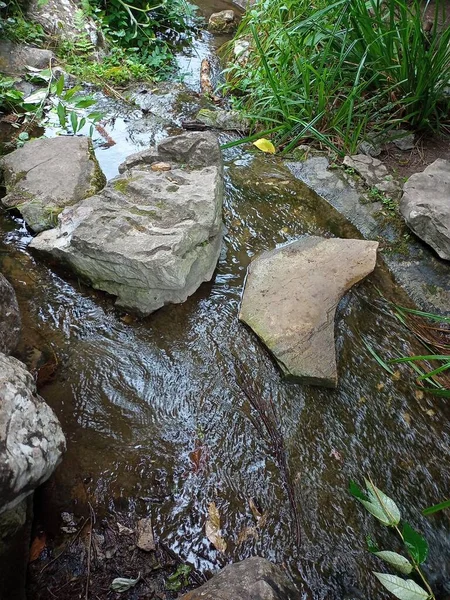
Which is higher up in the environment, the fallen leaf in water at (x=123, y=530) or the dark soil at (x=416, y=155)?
the dark soil at (x=416, y=155)

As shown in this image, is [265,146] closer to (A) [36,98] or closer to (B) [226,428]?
(A) [36,98]

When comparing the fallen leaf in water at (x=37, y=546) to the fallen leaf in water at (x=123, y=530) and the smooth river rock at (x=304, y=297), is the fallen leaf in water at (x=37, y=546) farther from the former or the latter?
the smooth river rock at (x=304, y=297)

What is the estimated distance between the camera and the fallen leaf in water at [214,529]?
5.70 ft

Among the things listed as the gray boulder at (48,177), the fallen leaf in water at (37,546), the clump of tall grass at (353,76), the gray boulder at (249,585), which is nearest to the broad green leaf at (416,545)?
the gray boulder at (249,585)

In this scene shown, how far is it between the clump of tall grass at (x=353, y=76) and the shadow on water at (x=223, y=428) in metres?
1.64

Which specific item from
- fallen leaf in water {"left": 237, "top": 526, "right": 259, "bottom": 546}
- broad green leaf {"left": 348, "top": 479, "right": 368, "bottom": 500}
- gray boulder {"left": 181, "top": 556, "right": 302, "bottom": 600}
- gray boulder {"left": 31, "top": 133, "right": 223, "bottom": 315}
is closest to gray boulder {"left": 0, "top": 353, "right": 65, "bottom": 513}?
gray boulder {"left": 181, "top": 556, "right": 302, "bottom": 600}

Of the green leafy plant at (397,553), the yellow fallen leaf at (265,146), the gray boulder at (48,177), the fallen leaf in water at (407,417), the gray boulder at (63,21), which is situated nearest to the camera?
the green leafy plant at (397,553)

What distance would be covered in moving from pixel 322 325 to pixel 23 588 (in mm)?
1693

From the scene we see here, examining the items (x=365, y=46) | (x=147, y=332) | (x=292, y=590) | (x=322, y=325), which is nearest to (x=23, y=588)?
(x=292, y=590)

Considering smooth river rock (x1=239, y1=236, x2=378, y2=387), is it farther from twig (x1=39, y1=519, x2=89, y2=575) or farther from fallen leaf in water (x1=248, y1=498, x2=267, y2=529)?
twig (x1=39, y1=519, x2=89, y2=575)

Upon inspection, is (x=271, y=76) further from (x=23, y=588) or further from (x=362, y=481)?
(x=23, y=588)

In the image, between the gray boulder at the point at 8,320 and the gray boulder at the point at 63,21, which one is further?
the gray boulder at the point at 63,21

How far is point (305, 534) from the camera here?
1793mm

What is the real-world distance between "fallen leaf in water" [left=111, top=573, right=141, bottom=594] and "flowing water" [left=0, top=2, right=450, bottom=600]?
0.59 ft
